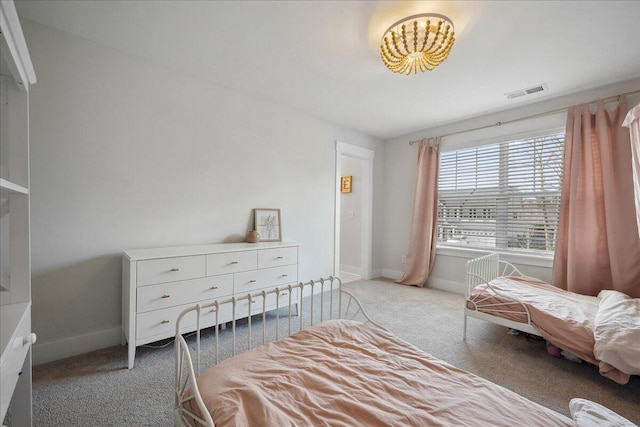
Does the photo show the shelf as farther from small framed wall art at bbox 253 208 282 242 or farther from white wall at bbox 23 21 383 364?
small framed wall art at bbox 253 208 282 242

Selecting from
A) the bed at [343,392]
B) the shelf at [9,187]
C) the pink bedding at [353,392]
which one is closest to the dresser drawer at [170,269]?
the shelf at [9,187]

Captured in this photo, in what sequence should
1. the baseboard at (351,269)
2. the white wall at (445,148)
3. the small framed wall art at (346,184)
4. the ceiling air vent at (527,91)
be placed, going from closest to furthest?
1. the ceiling air vent at (527,91)
2. the white wall at (445,148)
3. the baseboard at (351,269)
4. the small framed wall art at (346,184)

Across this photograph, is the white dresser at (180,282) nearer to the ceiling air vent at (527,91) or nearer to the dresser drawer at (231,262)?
the dresser drawer at (231,262)

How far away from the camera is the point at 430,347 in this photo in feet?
7.47

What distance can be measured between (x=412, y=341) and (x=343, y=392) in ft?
5.48

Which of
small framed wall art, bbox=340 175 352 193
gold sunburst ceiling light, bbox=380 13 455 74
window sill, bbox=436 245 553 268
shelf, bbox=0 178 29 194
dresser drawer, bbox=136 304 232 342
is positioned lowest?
dresser drawer, bbox=136 304 232 342

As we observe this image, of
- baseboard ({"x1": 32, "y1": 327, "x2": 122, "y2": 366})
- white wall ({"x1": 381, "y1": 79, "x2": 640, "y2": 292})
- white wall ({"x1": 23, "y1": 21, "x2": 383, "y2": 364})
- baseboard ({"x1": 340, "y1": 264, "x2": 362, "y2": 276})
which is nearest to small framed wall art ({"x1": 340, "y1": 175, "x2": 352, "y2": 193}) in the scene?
white wall ({"x1": 381, "y1": 79, "x2": 640, "y2": 292})

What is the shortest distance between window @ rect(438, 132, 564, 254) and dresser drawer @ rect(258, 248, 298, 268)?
8.09 ft

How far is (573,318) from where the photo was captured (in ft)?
6.26

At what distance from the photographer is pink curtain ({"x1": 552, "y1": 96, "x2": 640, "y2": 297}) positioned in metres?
2.48

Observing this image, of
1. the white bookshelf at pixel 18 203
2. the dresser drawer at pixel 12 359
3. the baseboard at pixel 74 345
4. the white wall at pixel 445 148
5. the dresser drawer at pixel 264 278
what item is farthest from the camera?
the white wall at pixel 445 148

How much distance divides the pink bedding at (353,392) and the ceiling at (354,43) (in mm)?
2015

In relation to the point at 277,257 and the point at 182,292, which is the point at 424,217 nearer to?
the point at 277,257

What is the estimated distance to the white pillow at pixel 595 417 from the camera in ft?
2.74
